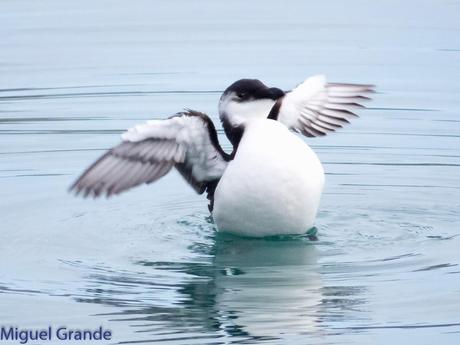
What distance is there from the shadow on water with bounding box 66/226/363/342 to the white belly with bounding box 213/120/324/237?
16 cm

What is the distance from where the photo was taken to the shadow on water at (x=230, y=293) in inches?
311

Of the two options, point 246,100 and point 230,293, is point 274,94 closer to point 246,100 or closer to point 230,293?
point 246,100

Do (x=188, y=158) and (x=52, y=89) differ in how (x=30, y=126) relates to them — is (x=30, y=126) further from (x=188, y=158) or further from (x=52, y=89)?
(x=188, y=158)

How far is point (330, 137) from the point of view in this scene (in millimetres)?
12320

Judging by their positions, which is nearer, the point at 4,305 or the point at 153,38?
the point at 4,305

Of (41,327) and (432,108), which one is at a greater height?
(432,108)

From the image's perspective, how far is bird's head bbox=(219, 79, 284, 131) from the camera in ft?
31.4

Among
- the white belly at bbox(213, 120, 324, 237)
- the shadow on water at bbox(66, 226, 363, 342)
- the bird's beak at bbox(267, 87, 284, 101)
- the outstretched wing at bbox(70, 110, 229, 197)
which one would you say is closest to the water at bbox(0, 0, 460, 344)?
the shadow on water at bbox(66, 226, 363, 342)

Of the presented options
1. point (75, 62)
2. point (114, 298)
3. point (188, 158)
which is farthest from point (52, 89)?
point (114, 298)

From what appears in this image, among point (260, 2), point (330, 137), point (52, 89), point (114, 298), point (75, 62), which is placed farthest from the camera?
point (260, 2)

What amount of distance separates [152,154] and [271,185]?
0.79 m

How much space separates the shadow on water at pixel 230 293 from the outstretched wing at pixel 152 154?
21.0 inches

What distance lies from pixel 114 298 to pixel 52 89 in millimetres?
5990

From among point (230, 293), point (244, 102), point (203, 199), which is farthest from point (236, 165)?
point (203, 199)
